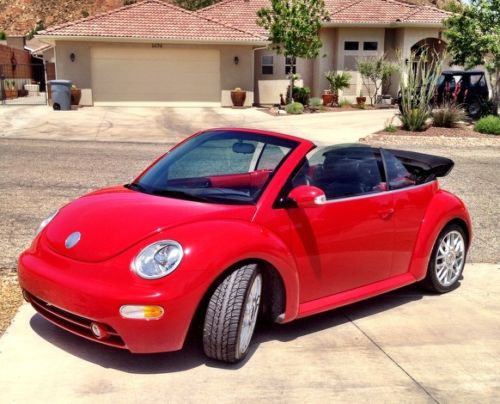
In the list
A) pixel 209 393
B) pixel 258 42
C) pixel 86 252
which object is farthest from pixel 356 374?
pixel 258 42

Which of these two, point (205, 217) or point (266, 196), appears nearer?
point (205, 217)

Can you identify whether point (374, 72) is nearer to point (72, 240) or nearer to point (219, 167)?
point (219, 167)

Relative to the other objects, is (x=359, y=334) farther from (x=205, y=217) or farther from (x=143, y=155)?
(x=143, y=155)

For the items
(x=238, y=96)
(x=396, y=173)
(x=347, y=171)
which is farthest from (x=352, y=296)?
(x=238, y=96)

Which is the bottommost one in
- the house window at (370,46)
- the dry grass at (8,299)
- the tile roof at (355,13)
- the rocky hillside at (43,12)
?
the dry grass at (8,299)

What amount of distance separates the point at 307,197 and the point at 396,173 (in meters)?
1.37

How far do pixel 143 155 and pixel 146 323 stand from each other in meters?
10.0

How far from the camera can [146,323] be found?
11.5ft

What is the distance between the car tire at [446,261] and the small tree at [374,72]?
2418 cm

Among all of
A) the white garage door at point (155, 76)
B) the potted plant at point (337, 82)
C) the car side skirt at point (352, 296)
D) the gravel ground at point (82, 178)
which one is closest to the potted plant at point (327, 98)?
the potted plant at point (337, 82)

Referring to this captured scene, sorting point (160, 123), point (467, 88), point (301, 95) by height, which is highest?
point (467, 88)

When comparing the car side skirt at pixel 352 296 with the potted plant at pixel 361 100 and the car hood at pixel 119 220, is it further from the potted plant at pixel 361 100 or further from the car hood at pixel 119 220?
the potted plant at pixel 361 100

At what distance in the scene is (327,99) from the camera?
29609mm

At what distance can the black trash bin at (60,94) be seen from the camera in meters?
24.1
